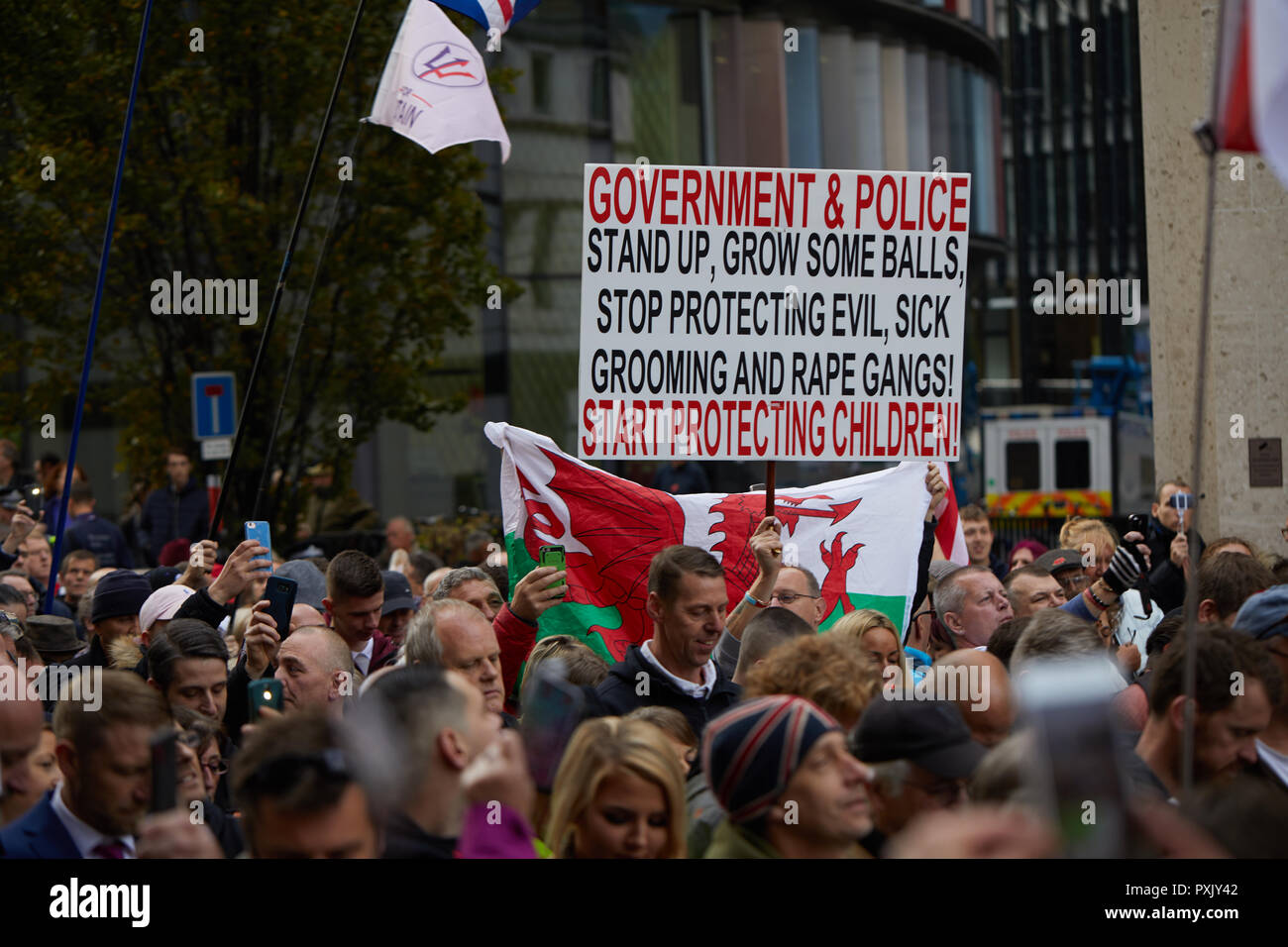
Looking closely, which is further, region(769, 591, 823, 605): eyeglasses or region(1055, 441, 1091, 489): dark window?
region(1055, 441, 1091, 489): dark window

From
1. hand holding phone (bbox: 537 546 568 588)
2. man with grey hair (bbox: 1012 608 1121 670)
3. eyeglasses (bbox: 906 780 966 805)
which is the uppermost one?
hand holding phone (bbox: 537 546 568 588)

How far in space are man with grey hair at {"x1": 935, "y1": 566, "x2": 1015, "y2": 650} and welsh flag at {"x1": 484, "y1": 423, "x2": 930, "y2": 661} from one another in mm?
743

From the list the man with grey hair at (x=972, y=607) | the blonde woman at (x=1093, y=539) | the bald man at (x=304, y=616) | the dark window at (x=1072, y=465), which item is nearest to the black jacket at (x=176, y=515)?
the bald man at (x=304, y=616)

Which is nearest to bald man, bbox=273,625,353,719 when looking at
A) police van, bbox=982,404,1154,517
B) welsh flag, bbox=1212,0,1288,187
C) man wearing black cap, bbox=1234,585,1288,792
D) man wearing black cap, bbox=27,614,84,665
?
man wearing black cap, bbox=27,614,84,665

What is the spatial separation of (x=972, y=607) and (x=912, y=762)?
2.85 meters

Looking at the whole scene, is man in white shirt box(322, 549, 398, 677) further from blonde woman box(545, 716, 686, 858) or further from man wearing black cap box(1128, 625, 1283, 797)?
man wearing black cap box(1128, 625, 1283, 797)

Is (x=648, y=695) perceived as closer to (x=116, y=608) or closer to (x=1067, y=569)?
(x=116, y=608)

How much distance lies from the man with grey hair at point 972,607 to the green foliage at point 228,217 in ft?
32.6

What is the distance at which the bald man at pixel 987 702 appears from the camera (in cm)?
463

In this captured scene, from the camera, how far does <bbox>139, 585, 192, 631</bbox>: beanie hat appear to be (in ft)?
21.8

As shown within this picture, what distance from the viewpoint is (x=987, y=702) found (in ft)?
15.3

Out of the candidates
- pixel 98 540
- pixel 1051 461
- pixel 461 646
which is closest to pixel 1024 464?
pixel 1051 461

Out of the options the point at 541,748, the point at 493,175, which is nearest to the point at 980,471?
the point at 493,175

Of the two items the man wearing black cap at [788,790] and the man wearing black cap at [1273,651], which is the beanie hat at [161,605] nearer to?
the man wearing black cap at [788,790]
